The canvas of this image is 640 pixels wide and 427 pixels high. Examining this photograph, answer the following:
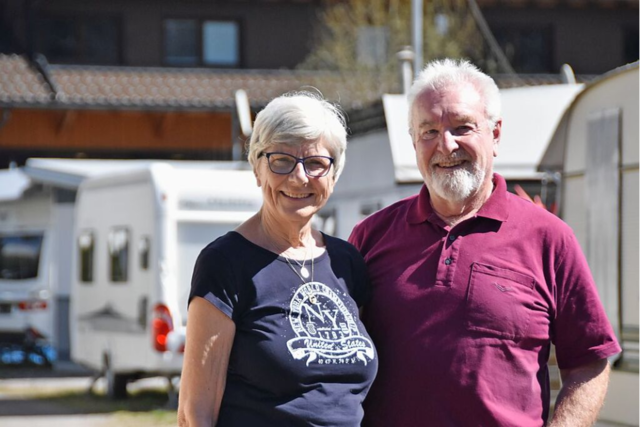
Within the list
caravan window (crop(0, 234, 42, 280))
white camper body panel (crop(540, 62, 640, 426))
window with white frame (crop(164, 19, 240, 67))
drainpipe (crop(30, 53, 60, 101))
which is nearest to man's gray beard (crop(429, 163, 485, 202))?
white camper body panel (crop(540, 62, 640, 426))

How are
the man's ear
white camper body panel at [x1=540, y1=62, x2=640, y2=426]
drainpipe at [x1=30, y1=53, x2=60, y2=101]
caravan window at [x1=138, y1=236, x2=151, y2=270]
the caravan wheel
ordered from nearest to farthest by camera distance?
the man's ear
white camper body panel at [x1=540, y1=62, x2=640, y2=426]
caravan window at [x1=138, y1=236, x2=151, y2=270]
the caravan wheel
drainpipe at [x1=30, y1=53, x2=60, y2=101]

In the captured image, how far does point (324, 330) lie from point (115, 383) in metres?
9.91

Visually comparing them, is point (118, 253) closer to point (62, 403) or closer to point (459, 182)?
point (62, 403)

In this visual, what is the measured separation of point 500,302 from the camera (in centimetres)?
335

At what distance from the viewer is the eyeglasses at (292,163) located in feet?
10.8

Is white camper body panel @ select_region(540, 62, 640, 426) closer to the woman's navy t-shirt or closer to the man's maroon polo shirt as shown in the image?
the man's maroon polo shirt

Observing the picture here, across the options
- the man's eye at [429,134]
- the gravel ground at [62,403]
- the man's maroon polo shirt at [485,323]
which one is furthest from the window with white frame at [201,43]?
the man's maroon polo shirt at [485,323]

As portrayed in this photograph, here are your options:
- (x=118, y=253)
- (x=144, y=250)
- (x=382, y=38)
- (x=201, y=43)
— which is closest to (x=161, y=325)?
(x=144, y=250)

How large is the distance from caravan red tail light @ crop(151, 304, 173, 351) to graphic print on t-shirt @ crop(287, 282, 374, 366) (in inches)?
324

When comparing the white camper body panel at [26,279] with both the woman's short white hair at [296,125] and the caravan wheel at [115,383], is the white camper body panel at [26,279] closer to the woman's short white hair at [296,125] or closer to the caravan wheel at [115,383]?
the caravan wheel at [115,383]

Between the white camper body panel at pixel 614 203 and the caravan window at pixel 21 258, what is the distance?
11.0m

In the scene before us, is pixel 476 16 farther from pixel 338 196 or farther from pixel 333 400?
pixel 333 400

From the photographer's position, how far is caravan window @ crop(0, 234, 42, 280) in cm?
1761

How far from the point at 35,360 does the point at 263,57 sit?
8.42m
